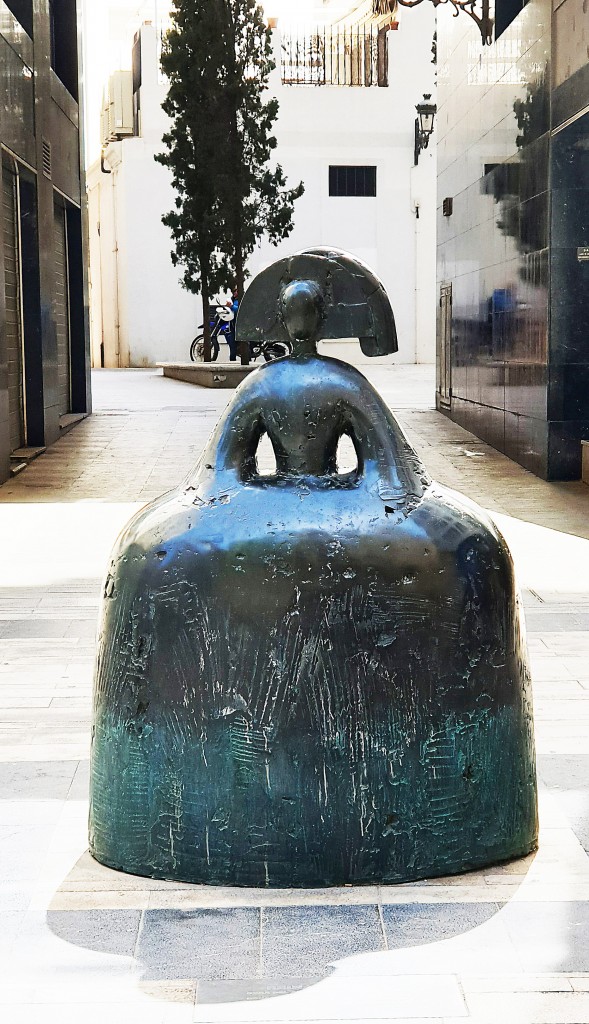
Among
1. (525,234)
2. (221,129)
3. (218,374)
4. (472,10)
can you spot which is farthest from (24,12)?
(221,129)

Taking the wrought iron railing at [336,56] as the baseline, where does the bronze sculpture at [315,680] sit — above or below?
below

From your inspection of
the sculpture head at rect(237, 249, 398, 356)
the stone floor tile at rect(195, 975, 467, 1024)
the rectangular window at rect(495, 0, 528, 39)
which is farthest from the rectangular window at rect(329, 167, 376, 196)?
the stone floor tile at rect(195, 975, 467, 1024)

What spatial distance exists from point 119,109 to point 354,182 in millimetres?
6276

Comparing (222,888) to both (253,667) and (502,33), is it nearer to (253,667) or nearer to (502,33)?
(253,667)

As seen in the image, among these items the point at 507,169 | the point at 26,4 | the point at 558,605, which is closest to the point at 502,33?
the point at 507,169

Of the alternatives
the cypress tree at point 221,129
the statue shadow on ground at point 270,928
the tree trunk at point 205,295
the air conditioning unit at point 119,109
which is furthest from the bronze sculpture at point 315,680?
the air conditioning unit at point 119,109

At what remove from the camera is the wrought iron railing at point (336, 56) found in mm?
34138

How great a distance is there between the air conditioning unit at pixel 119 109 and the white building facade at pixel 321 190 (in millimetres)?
195

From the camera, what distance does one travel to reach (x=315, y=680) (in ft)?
10.4

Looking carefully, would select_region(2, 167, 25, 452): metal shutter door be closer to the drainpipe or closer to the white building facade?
the white building facade

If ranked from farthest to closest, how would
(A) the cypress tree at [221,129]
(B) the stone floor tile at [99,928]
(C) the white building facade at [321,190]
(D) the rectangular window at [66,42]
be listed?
(C) the white building facade at [321,190] < (A) the cypress tree at [221,129] < (D) the rectangular window at [66,42] < (B) the stone floor tile at [99,928]

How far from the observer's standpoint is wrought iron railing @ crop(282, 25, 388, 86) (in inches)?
1344

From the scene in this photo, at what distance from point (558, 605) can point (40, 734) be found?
3236 millimetres

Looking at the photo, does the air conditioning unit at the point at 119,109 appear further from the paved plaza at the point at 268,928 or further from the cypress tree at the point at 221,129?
the paved plaza at the point at 268,928
